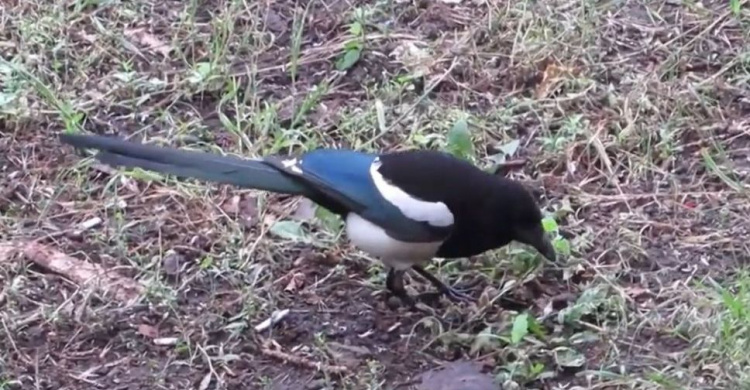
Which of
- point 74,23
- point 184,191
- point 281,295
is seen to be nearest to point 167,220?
point 184,191

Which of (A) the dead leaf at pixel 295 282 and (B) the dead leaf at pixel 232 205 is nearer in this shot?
(A) the dead leaf at pixel 295 282

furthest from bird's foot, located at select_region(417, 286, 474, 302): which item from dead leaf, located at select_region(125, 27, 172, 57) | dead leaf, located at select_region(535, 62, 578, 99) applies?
dead leaf, located at select_region(125, 27, 172, 57)

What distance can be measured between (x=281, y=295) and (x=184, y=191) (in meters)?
0.55

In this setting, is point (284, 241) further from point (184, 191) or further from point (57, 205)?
point (57, 205)

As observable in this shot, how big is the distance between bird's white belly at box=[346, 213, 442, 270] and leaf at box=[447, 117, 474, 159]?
2.18ft

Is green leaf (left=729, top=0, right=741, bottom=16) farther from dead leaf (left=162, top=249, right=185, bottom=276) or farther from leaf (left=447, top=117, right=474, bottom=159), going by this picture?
dead leaf (left=162, top=249, right=185, bottom=276)

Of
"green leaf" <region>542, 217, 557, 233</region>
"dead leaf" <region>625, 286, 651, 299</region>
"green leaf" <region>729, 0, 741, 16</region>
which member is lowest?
"dead leaf" <region>625, 286, 651, 299</region>

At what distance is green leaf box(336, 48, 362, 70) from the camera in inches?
182

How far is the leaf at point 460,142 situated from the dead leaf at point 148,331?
1.07 meters

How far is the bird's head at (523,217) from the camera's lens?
3355 millimetres

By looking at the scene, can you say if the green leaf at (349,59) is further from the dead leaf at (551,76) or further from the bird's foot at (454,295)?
the bird's foot at (454,295)

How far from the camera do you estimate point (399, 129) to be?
428 centimetres

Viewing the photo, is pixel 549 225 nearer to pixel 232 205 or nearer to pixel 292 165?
pixel 292 165

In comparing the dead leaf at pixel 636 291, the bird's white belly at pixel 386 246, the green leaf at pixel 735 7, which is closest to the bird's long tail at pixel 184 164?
the bird's white belly at pixel 386 246
